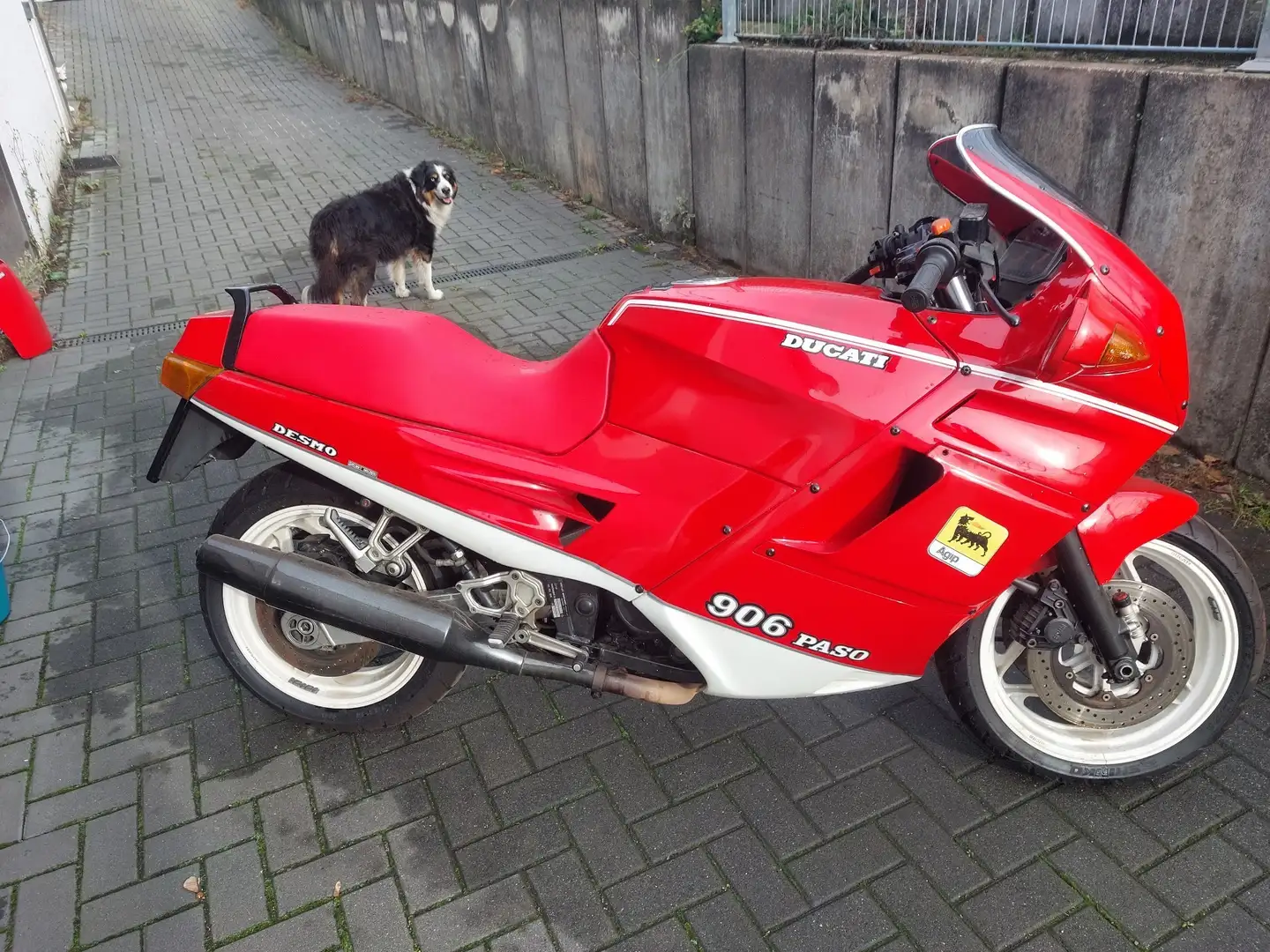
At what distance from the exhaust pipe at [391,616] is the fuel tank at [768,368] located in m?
0.70

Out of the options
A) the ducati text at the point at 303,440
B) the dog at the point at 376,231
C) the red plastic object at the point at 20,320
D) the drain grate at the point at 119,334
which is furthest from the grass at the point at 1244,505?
the red plastic object at the point at 20,320

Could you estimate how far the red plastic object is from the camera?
561 centimetres

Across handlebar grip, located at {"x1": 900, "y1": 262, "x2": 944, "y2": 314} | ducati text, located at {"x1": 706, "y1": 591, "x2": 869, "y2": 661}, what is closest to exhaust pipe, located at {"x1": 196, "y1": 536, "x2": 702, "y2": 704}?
ducati text, located at {"x1": 706, "y1": 591, "x2": 869, "y2": 661}

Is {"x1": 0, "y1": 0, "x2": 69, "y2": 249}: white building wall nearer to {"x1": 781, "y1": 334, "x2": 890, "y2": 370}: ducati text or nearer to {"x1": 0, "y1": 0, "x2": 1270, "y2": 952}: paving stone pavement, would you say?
{"x1": 0, "y1": 0, "x2": 1270, "y2": 952}: paving stone pavement

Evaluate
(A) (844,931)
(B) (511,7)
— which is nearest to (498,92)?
(B) (511,7)

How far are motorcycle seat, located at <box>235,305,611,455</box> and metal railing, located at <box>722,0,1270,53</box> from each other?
319cm

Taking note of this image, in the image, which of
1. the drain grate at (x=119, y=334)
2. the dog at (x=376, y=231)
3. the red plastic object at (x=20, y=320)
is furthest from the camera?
the drain grate at (x=119, y=334)

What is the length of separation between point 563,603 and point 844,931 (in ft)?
3.53

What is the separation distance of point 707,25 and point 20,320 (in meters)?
4.99

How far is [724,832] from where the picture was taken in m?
2.45

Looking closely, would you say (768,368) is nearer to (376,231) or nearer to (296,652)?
(296,652)

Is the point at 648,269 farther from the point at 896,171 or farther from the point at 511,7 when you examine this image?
the point at 511,7

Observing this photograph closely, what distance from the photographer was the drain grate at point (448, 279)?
243 inches

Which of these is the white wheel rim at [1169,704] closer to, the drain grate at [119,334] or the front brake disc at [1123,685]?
the front brake disc at [1123,685]
